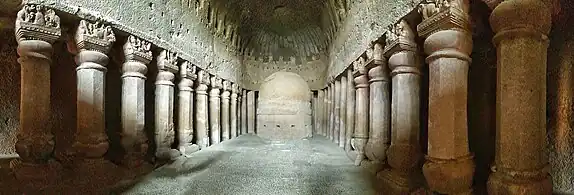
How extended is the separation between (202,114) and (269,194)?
4.96 meters

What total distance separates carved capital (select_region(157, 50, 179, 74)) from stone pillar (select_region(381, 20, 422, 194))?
4090 millimetres

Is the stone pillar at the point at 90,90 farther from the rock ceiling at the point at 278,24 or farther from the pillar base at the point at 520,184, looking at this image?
the rock ceiling at the point at 278,24

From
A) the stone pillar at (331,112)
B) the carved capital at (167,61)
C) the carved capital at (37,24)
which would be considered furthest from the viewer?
the stone pillar at (331,112)

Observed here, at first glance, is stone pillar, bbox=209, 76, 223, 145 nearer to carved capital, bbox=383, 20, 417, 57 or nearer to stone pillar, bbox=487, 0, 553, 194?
carved capital, bbox=383, 20, 417, 57

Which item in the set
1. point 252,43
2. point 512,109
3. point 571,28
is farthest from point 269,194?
point 252,43

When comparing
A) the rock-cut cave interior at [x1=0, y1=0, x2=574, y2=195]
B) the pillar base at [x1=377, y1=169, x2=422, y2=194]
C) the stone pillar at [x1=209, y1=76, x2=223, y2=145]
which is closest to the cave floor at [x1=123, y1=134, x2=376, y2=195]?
the rock-cut cave interior at [x1=0, y1=0, x2=574, y2=195]

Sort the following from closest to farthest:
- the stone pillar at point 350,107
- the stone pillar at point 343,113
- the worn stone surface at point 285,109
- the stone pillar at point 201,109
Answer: the stone pillar at point 350,107 → the stone pillar at point 201,109 → the stone pillar at point 343,113 → the worn stone surface at point 285,109

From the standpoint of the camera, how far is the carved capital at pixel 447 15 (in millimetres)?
2803

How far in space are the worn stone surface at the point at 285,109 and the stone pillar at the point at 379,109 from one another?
298 inches

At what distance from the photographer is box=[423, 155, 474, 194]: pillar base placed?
2787mm

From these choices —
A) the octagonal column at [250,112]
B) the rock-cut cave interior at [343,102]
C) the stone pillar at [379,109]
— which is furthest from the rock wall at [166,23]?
the stone pillar at [379,109]

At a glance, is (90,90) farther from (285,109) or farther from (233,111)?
(285,109)

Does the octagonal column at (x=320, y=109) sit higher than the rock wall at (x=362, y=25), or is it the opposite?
the rock wall at (x=362, y=25)

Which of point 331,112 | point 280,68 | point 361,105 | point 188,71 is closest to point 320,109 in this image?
point 331,112
